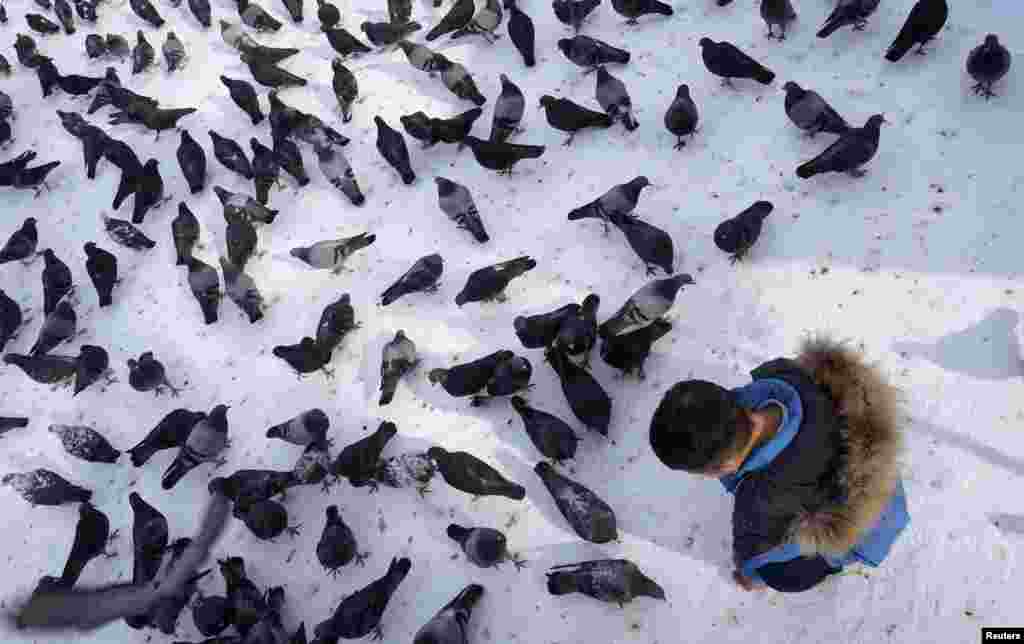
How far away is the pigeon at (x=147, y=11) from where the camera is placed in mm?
10195

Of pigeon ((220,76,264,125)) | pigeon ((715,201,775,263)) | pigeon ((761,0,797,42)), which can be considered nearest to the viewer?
pigeon ((715,201,775,263))

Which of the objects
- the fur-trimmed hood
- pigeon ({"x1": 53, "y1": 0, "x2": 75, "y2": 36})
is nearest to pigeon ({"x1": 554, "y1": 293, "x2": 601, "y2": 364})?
the fur-trimmed hood

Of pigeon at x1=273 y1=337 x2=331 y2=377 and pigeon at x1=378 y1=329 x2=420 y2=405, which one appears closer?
pigeon at x1=378 y1=329 x2=420 y2=405

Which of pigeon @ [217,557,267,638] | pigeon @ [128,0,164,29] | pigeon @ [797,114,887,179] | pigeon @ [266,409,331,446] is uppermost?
pigeon @ [797,114,887,179]

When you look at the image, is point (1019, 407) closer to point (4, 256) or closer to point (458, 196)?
point (458, 196)

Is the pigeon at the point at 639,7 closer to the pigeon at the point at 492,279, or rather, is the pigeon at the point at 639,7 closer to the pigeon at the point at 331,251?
the pigeon at the point at 492,279

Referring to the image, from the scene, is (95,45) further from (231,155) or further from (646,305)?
(646,305)

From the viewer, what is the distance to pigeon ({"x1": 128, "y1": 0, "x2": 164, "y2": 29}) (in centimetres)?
1020

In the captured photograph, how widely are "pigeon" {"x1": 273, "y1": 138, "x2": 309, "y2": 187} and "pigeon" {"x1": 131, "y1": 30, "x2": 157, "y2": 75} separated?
3191 millimetres

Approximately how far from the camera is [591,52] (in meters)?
7.62

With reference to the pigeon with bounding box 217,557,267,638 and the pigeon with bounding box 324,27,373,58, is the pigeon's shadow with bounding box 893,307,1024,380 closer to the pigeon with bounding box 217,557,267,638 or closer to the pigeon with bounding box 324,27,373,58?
the pigeon with bounding box 217,557,267,638

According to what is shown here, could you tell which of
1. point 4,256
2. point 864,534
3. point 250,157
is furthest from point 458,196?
point 4,256

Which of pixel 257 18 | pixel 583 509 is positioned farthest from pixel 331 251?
pixel 257 18

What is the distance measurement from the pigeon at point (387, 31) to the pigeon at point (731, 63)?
3.62 metres
